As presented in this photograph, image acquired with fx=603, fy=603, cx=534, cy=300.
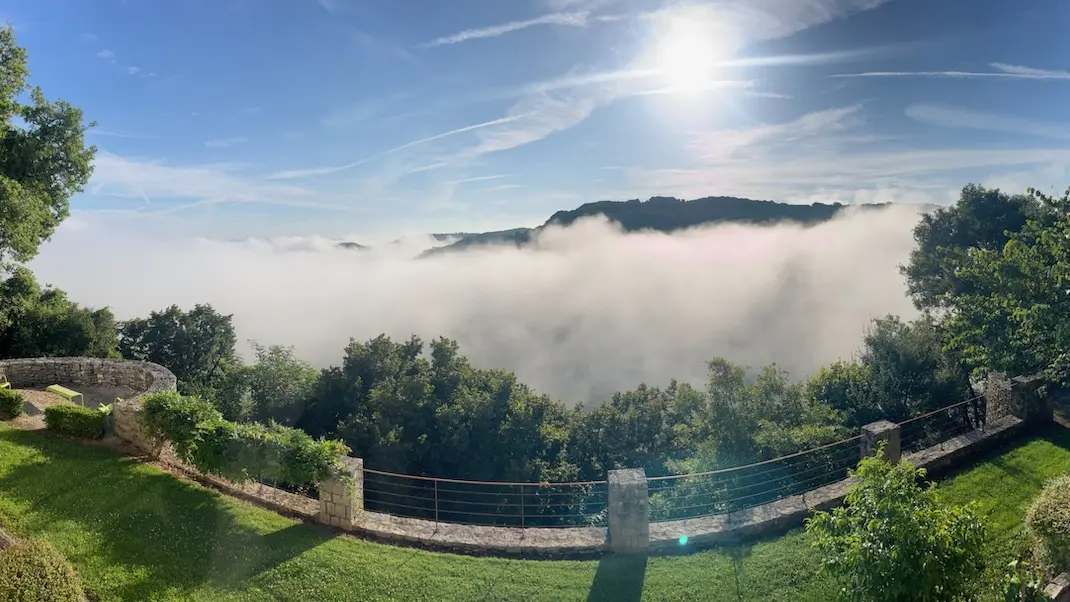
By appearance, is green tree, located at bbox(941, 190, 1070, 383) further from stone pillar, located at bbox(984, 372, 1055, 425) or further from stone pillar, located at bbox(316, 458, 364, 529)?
stone pillar, located at bbox(316, 458, 364, 529)

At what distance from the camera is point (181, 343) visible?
102 feet

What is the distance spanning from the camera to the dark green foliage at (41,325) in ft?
78.3

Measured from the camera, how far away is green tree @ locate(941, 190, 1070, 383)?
526 inches

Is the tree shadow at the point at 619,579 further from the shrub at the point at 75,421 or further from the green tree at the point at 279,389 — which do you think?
the green tree at the point at 279,389

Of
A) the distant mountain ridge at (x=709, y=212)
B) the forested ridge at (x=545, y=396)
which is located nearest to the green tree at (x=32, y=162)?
the forested ridge at (x=545, y=396)

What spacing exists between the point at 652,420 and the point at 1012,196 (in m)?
20.7

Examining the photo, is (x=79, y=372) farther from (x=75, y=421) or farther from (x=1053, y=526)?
(x=1053, y=526)

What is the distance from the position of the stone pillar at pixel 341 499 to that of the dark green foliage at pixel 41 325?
791 inches

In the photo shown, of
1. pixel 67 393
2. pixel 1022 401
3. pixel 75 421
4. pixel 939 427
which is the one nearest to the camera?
pixel 75 421

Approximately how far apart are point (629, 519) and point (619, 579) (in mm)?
1038

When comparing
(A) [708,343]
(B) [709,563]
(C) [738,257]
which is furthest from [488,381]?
(C) [738,257]

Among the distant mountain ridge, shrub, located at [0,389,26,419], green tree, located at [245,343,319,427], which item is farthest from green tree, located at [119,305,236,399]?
the distant mountain ridge

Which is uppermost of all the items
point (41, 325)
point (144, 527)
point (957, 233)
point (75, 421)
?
point (957, 233)

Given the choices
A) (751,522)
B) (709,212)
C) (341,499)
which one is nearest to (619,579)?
(751,522)
